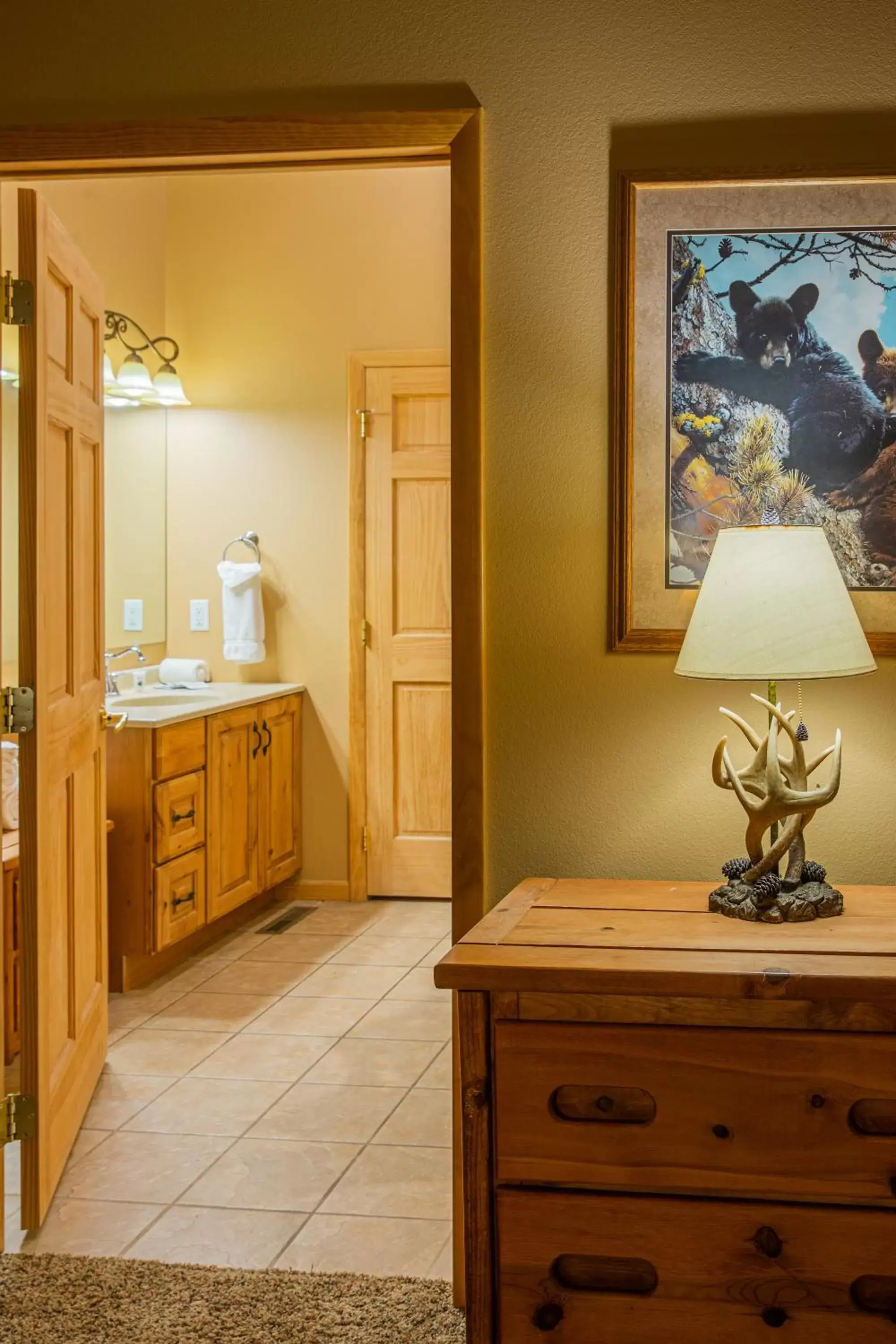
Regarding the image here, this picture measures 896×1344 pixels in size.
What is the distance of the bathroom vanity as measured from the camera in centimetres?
412

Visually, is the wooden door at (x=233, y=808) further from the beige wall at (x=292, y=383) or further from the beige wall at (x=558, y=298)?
the beige wall at (x=558, y=298)

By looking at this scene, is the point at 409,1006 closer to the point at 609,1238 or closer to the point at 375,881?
the point at 375,881

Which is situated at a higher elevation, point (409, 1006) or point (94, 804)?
point (94, 804)

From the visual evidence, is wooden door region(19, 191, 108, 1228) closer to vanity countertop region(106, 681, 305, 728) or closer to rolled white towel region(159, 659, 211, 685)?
vanity countertop region(106, 681, 305, 728)

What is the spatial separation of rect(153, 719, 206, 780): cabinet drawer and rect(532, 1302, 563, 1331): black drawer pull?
2710 mm

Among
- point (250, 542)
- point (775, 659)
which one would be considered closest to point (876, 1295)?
point (775, 659)

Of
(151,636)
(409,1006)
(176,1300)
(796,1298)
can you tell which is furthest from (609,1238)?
(151,636)

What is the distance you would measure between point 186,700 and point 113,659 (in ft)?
1.51

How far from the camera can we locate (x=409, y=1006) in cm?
394

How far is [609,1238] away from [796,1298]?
251 millimetres

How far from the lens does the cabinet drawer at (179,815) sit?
416 cm

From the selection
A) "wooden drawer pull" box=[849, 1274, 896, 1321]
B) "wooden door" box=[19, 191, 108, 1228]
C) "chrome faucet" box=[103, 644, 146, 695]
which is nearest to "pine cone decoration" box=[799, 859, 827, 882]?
"wooden drawer pull" box=[849, 1274, 896, 1321]

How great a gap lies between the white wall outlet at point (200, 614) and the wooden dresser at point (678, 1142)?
390cm

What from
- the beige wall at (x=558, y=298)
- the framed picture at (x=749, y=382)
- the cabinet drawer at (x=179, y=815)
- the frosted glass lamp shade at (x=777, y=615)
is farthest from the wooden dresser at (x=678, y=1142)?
the cabinet drawer at (x=179, y=815)
